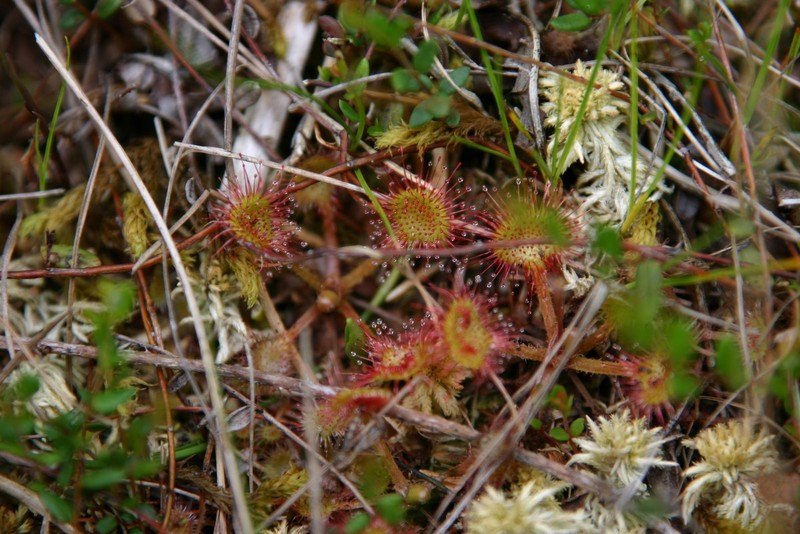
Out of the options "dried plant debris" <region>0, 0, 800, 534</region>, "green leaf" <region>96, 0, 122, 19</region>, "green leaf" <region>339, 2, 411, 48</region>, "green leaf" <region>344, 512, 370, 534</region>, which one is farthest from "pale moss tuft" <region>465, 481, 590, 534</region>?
"green leaf" <region>96, 0, 122, 19</region>

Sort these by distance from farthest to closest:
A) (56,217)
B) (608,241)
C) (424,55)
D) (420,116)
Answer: (56,217) < (420,116) < (424,55) < (608,241)

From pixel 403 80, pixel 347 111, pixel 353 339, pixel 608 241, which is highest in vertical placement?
pixel 403 80

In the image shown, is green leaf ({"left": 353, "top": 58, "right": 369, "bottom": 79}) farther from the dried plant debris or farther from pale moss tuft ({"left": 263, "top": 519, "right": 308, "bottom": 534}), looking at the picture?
pale moss tuft ({"left": 263, "top": 519, "right": 308, "bottom": 534})

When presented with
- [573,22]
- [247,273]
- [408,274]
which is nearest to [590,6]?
[573,22]

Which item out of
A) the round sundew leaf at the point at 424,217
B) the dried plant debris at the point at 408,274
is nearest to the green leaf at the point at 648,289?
the dried plant debris at the point at 408,274

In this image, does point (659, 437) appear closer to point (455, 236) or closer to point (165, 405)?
point (455, 236)

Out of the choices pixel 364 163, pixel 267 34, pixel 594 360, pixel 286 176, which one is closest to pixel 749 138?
pixel 594 360

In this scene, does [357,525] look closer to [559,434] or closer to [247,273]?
[559,434]
